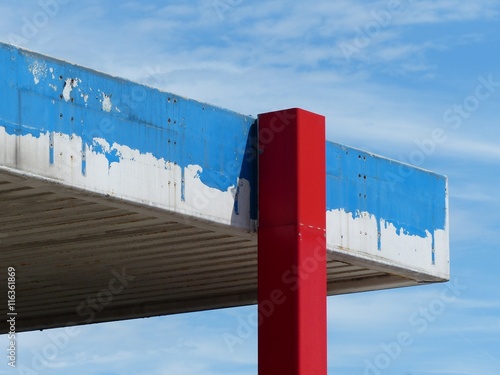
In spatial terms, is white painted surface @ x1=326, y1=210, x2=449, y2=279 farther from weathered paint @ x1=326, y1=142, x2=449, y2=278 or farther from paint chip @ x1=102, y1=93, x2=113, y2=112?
paint chip @ x1=102, y1=93, x2=113, y2=112

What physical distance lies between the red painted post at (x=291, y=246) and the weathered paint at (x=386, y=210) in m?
0.98

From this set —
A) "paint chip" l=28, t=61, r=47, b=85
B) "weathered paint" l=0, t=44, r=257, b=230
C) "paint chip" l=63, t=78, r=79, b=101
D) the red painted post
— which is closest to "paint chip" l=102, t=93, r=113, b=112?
"weathered paint" l=0, t=44, r=257, b=230

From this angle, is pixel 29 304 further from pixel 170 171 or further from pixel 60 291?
pixel 170 171

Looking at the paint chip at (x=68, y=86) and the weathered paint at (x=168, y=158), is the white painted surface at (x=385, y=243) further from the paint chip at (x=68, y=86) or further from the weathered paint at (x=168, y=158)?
the paint chip at (x=68, y=86)

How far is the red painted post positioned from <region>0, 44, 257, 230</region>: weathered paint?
1.03 feet

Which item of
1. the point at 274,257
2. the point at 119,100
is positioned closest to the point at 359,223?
the point at 274,257

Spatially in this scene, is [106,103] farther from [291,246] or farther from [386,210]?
[386,210]

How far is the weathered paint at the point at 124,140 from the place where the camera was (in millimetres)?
14633

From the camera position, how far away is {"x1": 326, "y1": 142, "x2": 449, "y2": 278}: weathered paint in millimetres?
18641

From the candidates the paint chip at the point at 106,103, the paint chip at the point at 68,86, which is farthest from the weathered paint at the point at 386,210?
the paint chip at the point at 68,86

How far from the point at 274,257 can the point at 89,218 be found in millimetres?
2566

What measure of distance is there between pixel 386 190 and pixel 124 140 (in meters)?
5.48

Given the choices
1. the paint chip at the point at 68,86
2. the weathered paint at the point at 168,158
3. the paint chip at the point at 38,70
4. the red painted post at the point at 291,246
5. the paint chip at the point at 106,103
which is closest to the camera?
the weathered paint at the point at 168,158

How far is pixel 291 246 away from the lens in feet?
55.9
